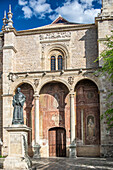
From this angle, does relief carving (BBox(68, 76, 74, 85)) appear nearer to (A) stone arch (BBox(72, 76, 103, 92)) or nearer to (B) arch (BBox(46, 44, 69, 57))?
(A) stone arch (BBox(72, 76, 103, 92))

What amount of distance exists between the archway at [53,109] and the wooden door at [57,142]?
23 cm

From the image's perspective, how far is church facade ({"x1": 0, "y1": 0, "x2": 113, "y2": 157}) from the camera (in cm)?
2059

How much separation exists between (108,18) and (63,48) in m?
4.38

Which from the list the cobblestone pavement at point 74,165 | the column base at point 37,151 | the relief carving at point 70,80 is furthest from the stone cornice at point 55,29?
the cobblestone pavement at point 74,165

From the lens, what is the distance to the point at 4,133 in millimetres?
20734

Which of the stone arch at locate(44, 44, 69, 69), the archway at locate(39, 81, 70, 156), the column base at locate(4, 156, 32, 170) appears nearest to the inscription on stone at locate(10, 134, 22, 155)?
the column base at locate(4, 156, 32, 170)

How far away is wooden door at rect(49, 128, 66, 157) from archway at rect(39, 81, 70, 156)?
0.23 metres

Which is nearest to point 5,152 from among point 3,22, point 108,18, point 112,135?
point 112,135

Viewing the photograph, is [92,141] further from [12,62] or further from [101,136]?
[12,62]

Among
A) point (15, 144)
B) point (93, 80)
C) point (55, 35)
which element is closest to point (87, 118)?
point (93, 80)

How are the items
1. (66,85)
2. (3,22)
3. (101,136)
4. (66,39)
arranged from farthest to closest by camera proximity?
(3,22) < (66,39) < (66,85) < (101,136)

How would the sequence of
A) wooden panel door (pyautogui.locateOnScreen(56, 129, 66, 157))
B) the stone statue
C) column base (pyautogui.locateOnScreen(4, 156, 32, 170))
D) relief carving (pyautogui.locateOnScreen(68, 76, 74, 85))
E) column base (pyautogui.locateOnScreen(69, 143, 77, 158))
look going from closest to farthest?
column base (pyautogui.locateOnScreen(4, 156, 32, 170)) → the stone statue → column base (pyautogui.locateOnScreen(69, 143, 77, 158)) → relief carving (pyautogui.locateOnScreen(68, 76, 74, 85)) → wooden panel door (pyautogui.locateOnScreen(56, 129, 66, 157))

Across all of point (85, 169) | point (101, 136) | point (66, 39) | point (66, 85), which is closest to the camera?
point (85, 169)

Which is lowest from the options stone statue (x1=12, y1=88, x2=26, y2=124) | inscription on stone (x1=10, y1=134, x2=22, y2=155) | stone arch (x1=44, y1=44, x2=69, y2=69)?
inscription on stone (x1=10, y1=134, x2=22, y2=155)
